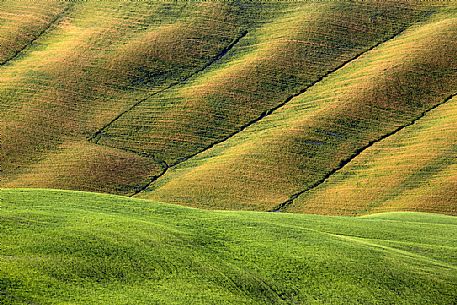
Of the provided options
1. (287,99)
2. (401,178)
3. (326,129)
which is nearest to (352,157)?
(326,129)

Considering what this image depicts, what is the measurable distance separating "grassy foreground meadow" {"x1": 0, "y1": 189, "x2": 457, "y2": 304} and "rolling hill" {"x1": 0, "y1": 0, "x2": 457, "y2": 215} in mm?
16141

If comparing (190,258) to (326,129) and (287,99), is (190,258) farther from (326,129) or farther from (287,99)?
(287,99)

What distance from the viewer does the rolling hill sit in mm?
41906

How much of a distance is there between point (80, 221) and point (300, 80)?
32.7 m

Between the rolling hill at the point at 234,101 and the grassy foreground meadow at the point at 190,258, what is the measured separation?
16141 millimetres

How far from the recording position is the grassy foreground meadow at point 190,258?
57.2 ft

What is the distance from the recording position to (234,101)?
163 ft

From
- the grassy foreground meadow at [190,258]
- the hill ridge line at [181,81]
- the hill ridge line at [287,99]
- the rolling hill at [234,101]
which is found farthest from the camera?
the hill ridge line at [181,81]

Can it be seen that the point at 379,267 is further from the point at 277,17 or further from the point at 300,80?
the point at 277,17

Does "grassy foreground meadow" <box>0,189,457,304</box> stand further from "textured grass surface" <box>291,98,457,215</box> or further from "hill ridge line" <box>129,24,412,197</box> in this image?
"hill ridge line" <box>129,24,412,197</box>

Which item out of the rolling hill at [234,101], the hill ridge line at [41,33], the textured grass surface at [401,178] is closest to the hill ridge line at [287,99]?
the rolling hill at [234,101]

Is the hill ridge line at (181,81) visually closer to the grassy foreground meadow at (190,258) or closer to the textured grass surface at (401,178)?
the textured grass surface at (401,178)

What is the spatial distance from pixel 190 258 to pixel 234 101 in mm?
30309

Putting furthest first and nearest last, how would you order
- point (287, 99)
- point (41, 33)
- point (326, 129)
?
1. point (41, 33)
2. point (287, 99)
3. point (326, 129)
